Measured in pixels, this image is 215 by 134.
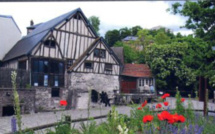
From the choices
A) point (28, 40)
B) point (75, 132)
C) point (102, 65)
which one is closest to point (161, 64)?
point (102, 65)

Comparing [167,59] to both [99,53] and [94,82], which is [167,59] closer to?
[99,53]

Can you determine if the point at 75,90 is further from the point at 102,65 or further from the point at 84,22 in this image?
the point at 84,22

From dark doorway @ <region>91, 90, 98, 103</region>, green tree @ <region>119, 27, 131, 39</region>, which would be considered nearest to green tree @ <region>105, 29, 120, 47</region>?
green tree @ <region>119, 27, 131, 39</region>

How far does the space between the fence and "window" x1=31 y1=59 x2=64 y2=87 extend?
54 cm

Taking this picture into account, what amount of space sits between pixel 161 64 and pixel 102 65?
4.91 metres

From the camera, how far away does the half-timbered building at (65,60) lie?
12.8m

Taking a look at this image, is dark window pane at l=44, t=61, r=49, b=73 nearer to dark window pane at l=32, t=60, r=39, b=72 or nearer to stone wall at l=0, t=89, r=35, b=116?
dark window pane at l=32, t=60, r=39, b=72

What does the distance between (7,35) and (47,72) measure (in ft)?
11.3

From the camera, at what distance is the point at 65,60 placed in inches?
550

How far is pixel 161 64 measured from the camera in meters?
18.3

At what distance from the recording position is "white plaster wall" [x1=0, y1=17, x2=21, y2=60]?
14125 mm

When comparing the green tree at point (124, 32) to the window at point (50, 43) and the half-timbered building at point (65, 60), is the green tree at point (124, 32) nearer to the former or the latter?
the half-timbered building at point (65, 60)

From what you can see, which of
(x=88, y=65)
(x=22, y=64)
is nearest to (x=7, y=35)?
(x=22, y=64)

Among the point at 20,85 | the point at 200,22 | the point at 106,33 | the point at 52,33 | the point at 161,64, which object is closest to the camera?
the point at 200,22
